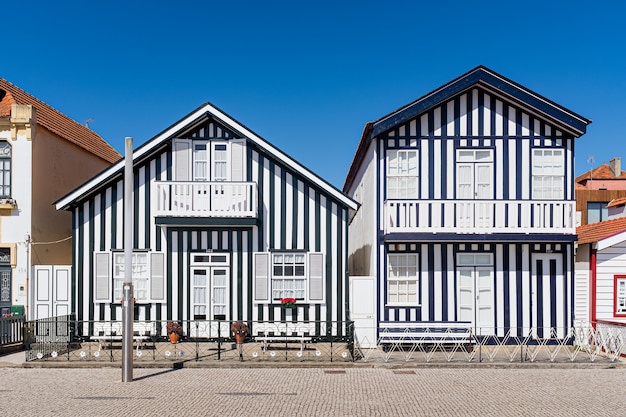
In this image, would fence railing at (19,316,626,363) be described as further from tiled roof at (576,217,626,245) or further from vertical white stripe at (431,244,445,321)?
tiled roof at (576,217,626,245)

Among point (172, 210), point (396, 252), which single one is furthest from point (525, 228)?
point (172, 210)

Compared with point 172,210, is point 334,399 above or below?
below

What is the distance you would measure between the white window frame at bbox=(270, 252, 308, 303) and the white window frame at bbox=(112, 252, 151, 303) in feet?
12.8

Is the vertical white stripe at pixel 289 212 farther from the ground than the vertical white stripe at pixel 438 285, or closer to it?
farther from the ground

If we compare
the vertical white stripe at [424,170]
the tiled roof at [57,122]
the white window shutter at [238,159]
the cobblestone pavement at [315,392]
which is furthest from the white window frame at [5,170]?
the vertical white stripe at [424,170]

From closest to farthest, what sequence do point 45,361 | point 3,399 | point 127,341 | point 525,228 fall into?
1. point 3,399
2. point 127,341
3. point 45,361
4. point 525,228

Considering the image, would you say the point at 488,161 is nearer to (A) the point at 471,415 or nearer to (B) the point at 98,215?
(A) the point at 471,415

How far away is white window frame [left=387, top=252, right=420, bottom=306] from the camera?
58.4 ft

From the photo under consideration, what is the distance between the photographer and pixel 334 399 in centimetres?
1140

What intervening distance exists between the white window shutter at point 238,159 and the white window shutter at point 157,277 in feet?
11.0

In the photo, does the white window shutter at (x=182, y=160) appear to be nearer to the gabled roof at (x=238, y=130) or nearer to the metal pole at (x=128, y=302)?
the gabled roof at (x=238, y=130)

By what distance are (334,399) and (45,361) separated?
791 centimetres

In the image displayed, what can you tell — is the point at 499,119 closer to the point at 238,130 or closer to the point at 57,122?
the point at 238,130

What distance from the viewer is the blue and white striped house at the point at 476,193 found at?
57.4ft
